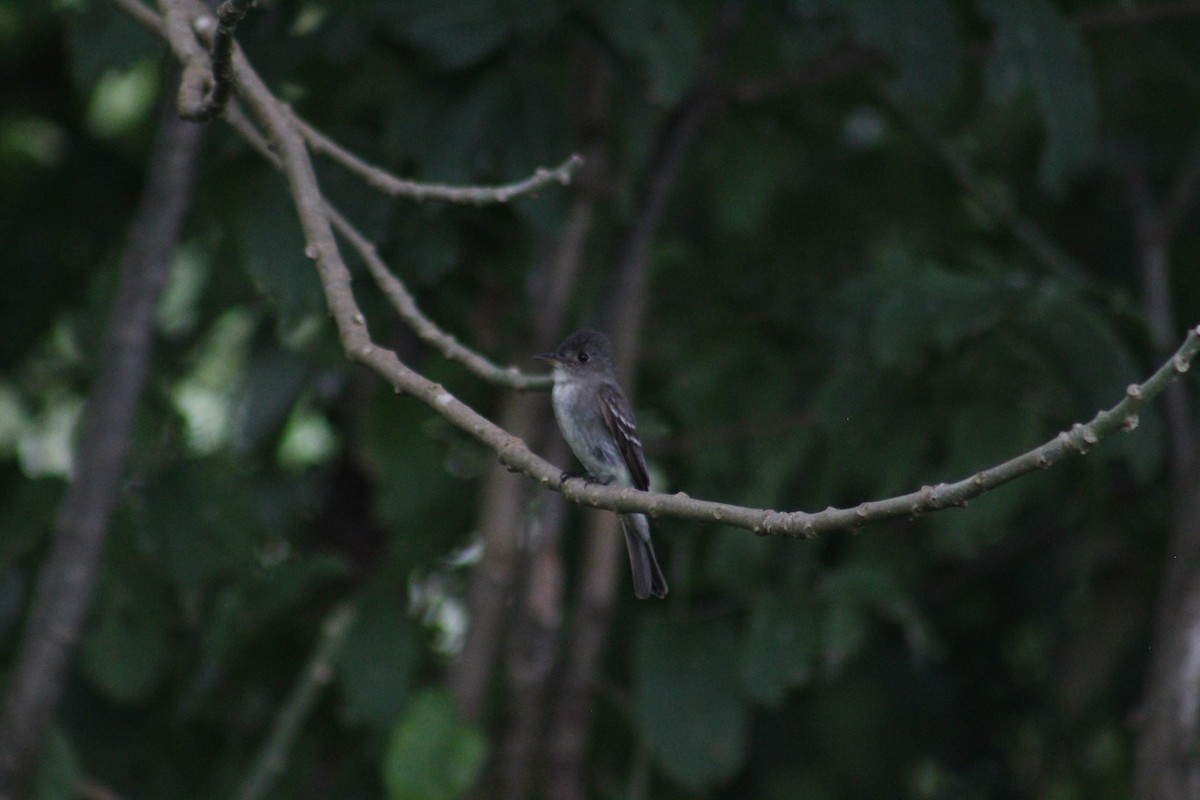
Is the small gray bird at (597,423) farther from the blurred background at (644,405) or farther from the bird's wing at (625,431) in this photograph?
the blurred background at (644,405)

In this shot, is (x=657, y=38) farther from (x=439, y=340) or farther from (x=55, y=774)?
(x=55, y=774)

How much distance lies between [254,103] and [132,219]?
3174 mm

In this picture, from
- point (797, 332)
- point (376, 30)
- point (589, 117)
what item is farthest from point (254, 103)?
point (797, 332)

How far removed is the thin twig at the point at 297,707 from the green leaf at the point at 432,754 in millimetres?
616

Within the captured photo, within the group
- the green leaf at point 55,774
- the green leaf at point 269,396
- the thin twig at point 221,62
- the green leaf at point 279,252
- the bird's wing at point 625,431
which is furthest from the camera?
the green leaf at point 269,396

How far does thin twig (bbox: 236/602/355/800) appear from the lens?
5.46m

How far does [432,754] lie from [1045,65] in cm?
294

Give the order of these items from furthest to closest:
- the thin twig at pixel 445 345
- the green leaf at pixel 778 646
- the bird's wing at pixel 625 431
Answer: the green leaf at pixel 778 646, the bird's wing at pixel 625 431, the thin twig at pixel 445 345

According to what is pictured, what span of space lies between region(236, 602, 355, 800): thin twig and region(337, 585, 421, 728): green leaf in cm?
7

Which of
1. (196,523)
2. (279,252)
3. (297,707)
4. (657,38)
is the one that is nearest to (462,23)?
(657,38)

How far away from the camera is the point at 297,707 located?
18.5 feet

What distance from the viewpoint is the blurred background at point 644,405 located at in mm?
4824

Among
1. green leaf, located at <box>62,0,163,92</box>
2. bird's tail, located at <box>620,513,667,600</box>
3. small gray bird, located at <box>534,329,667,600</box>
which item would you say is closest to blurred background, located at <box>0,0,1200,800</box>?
green leaf, located at <box>62,0,163,92</box>

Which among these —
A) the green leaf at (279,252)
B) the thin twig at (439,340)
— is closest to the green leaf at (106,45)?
the green leaf at (279,252)
